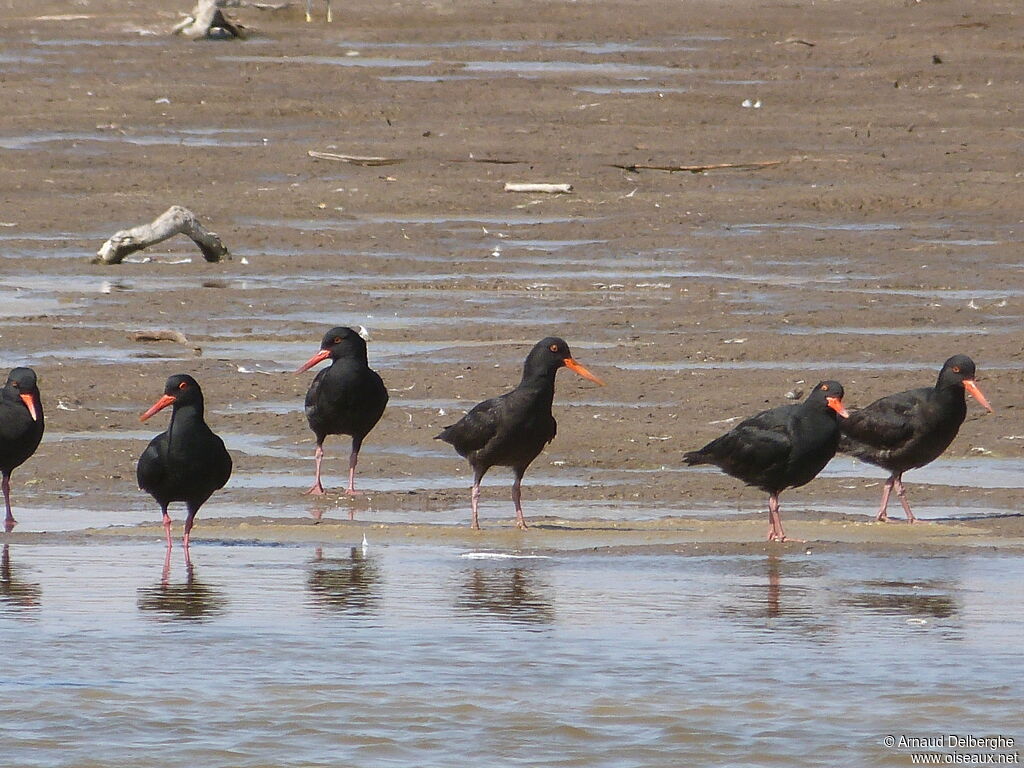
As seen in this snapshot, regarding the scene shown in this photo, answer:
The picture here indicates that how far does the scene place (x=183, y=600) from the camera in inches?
356

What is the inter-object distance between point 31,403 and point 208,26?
2415cm

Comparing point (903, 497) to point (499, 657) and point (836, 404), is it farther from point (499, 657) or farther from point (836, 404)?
point (499, 657)

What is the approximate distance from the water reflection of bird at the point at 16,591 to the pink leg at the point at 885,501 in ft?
14.5

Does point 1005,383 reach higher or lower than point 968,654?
higher

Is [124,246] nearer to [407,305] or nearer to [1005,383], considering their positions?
[407,305]

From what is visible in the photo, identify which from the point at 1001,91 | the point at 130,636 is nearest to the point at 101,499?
the point at 130,636

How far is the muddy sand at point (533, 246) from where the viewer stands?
39.3 feet

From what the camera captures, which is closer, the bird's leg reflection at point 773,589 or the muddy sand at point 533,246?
the bird's leg reflection at point 773,589

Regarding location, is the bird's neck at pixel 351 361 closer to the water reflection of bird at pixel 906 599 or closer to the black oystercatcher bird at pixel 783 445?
the black oystercatcher bird at pixel 783 445

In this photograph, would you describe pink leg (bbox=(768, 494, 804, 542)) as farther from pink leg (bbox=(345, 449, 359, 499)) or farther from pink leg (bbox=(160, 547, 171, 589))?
pink leg (bbox=(160, 547, 171, 589))

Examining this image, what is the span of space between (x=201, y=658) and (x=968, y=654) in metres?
2.91

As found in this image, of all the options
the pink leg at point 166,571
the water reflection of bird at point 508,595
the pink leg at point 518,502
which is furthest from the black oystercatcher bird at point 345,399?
the water reflection of bird at point 508,595

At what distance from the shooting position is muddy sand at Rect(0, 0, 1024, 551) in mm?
11984

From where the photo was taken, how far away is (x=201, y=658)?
805 cm
